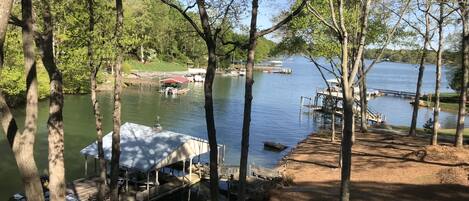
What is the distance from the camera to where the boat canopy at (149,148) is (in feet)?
73.6

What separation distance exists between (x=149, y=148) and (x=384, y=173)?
12.4 m

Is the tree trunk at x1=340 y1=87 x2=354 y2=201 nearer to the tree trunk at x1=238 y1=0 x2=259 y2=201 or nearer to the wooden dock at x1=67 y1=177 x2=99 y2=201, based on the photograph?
the tree trunk at x1=238 y1=0 x2=259 y2=201

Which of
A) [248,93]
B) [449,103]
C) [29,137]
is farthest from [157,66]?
[29,137]

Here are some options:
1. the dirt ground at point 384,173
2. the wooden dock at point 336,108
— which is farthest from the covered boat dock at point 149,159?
the wooden dock at point 336,108

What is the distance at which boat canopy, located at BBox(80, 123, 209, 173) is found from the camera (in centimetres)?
2242

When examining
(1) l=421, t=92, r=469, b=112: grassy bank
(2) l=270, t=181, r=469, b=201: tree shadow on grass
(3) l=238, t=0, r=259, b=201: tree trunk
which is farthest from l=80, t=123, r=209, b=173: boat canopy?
(1) l=421, t=92, r=469, b=112: grassy bank

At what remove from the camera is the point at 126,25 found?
19.0 metres

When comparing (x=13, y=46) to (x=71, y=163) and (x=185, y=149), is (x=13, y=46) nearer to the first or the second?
(x=71, y=163)

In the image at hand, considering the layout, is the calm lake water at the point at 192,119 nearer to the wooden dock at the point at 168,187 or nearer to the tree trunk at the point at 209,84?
the wooden dock at the point at 168,187

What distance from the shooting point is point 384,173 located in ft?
79.9

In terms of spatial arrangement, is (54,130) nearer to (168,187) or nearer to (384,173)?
(168,187)

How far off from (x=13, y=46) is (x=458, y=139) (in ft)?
119

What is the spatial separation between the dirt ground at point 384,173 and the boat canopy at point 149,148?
17.2ft

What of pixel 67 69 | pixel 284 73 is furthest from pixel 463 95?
pixel 284 73
